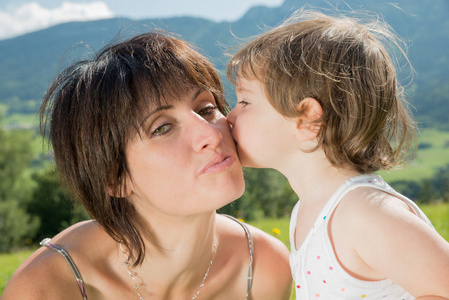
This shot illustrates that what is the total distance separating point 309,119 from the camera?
8.00 ft

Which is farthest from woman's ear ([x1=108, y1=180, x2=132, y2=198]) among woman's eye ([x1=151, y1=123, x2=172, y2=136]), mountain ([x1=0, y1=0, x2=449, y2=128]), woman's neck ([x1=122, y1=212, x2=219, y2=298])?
mountain ([x1=0, y1=0, x2=449, y2=128])

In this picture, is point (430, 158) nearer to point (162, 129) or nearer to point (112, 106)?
point (162, 129)

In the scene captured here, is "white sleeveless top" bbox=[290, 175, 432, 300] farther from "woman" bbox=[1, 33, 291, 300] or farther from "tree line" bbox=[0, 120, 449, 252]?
"tree line" bbox=[0, 120, 449, 252]

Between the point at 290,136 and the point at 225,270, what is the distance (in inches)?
44.1

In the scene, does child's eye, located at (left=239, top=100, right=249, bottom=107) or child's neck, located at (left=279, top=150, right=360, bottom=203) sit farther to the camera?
child's eye, located at (left=239, top=100, right=249, bottom=107)

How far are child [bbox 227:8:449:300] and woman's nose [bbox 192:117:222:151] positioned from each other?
179mm

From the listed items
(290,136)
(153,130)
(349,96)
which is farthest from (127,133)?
(349,96)

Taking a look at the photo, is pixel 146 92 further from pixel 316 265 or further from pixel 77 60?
pixel 316 265

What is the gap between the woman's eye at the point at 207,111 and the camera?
264 centimetres

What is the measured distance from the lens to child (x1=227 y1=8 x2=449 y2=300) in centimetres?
225

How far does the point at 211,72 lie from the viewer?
2.80 m

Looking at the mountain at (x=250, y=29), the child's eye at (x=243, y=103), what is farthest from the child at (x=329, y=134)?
the mountain at (x=250, y=29)

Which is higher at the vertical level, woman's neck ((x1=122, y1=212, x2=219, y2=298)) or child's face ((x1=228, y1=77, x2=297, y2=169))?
child's face ((x1=228, y1=77, x2=297, y2=169))

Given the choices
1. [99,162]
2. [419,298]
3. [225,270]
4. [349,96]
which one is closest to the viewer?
[419,298]
